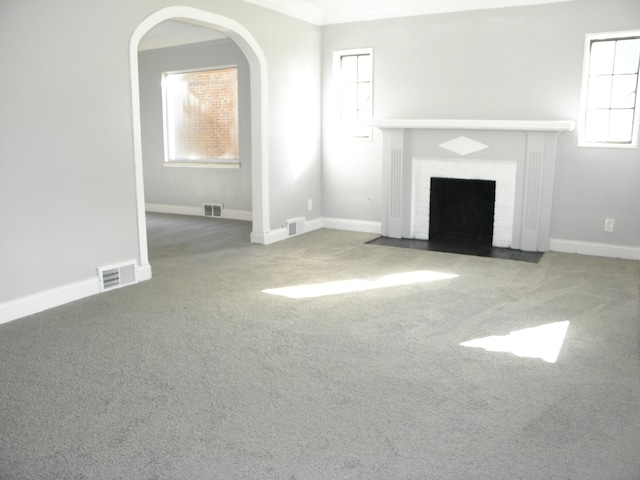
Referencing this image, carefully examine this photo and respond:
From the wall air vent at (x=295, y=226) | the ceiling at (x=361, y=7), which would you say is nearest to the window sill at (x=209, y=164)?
the wall air vent at (x=295, y=226)

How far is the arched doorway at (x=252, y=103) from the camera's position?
15.4 ft

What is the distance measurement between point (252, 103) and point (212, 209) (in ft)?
8.85

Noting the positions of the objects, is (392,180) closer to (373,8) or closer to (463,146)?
(463,146)

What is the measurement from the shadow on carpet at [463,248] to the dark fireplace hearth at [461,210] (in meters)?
0.17

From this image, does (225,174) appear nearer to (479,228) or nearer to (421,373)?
(479,228)

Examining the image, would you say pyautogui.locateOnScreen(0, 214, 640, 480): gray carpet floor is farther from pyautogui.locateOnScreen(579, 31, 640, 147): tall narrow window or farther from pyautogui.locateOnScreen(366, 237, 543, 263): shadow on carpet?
pyautogui.locateOnScreen(579, 31, 640, 147): tall narrow window

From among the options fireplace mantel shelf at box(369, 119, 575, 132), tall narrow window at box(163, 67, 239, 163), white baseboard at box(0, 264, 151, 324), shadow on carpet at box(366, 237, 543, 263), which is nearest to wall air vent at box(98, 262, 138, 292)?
white baseboard at box(0, 264, 151, 324)

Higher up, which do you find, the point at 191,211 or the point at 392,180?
the point at 392,180

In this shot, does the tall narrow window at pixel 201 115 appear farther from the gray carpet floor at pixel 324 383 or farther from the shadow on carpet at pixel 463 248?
the gray carpet floor at pixel 324 383

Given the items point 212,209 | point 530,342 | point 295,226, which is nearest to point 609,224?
point 530,342

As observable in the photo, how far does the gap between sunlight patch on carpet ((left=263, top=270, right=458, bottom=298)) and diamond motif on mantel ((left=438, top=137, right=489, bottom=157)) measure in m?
1.83

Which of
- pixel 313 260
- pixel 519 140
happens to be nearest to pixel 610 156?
pixel 519 140

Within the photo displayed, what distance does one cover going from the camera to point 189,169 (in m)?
8.76

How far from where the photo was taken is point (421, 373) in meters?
3.07
